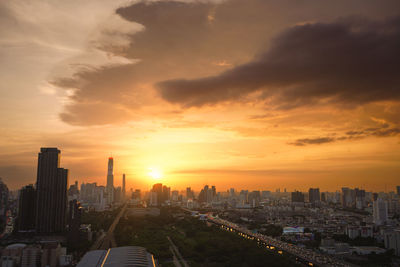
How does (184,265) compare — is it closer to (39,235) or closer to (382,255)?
(382,255)

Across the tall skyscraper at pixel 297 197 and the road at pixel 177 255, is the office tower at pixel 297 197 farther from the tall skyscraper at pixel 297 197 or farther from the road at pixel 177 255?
the road at pixel 177 255


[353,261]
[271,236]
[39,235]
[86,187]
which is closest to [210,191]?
[86,187]

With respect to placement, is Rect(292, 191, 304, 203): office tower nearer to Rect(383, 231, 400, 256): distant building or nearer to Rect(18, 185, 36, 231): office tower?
Rect(383, 231, 400, 256): distant building

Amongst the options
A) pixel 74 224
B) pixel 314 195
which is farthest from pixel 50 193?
pixel 314 195

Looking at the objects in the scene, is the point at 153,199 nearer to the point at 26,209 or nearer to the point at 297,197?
the point at 297,197

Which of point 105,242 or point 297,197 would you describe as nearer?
point 105,242

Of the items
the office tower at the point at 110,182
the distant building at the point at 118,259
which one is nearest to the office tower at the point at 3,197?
the distant building at the point at 118,259
